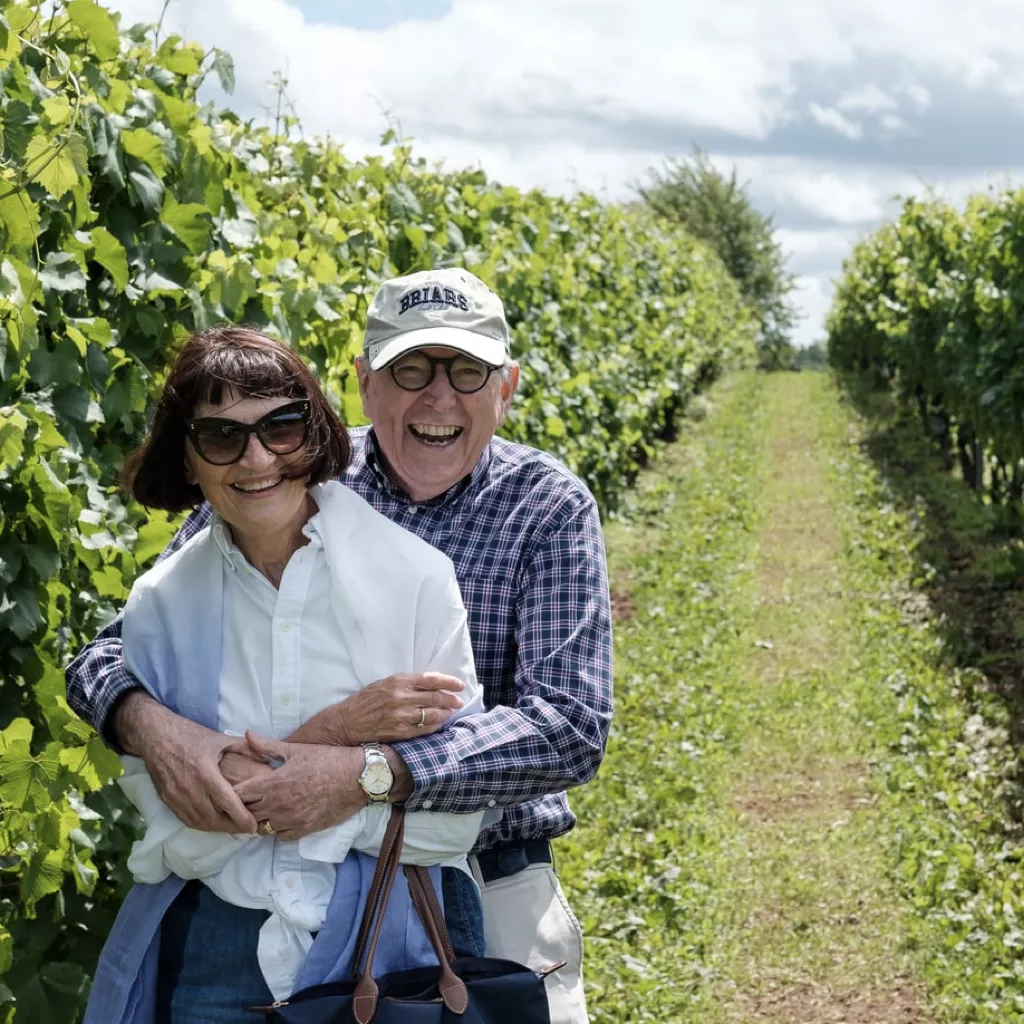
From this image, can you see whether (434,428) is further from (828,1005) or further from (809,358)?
(809,358)

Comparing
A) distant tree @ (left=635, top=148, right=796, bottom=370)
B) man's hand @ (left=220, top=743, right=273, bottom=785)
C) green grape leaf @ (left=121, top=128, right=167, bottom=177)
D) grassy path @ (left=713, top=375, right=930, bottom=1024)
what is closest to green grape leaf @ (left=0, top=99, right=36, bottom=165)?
green grape leaf @ (left=121, top=128, right=167, bottom=177)

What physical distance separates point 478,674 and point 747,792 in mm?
4654

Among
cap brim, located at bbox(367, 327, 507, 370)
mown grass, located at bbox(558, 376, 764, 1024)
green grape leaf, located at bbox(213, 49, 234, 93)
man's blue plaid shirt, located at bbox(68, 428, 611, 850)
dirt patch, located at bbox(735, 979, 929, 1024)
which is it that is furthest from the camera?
mown grass, located at bbox(558, 376, 764, 1024)

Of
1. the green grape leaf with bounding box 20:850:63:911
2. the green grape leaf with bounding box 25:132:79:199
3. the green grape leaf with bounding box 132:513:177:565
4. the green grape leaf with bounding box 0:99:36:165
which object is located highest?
the green grape leaf with bounding box 0:99:36:165

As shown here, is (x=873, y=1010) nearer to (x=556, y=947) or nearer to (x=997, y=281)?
(x=556, y=947)

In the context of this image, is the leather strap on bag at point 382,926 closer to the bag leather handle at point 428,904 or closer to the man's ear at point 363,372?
the bag leather handle at point 428,904

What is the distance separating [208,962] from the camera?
2115 millimetres

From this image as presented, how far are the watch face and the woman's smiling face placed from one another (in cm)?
38

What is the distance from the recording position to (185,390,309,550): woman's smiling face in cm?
216

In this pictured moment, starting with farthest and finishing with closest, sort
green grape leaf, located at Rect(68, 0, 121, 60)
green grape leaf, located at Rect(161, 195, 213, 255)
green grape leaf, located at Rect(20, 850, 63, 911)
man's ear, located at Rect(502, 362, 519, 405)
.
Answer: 1. green grape leaf, located at Rect(161, 195, 213, 255)
2. green grape leaf, located at Rect(68, 0, 121, 60)
3. green grape leaf, located at Rect(20, 850, 63, 911)
4. man's ear, located at Rect(502, 362, 519, 405)

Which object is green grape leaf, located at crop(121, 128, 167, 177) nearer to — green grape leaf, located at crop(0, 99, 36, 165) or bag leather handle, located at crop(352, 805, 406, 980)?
green grape leaf, located at crop(0, 99, 36, 165)

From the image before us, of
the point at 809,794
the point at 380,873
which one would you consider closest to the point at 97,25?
the point at 380,873

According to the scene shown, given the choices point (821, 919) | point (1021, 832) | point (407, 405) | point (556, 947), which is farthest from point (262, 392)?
point (1021, 832)

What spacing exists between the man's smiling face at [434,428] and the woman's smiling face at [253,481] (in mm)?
373
